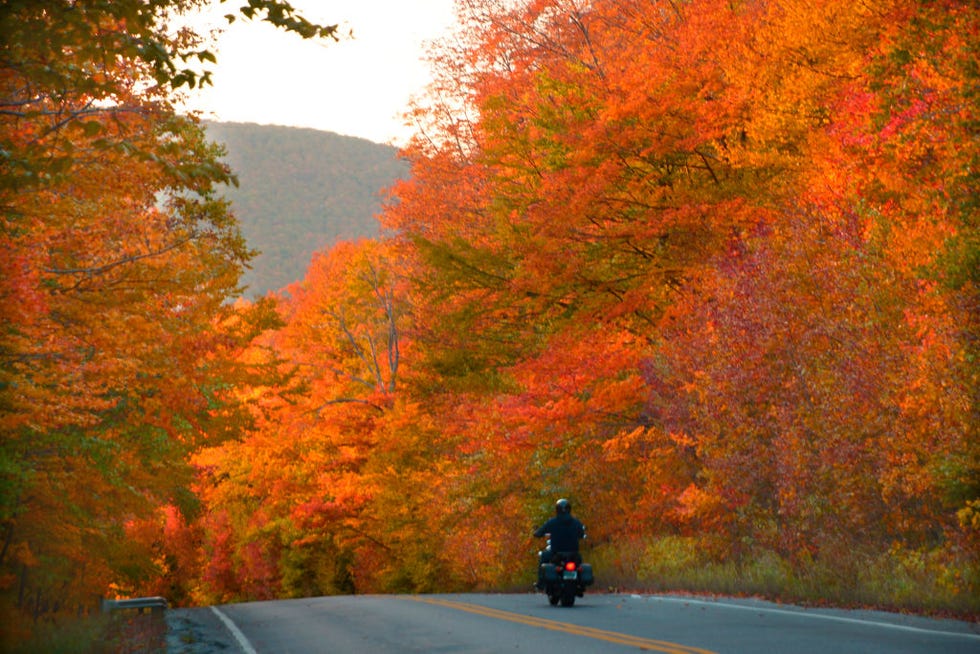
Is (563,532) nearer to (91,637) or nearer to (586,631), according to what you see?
(586,631)

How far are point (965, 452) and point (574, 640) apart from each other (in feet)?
18.6

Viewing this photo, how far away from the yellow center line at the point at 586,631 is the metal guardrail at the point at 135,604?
31.6ft

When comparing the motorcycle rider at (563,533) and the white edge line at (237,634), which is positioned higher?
the motorcycle rider at (563,533)

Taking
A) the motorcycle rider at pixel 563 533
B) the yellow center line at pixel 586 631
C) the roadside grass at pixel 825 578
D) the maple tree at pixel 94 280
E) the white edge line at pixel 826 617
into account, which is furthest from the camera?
the motorcycle rider at pixel 563 533

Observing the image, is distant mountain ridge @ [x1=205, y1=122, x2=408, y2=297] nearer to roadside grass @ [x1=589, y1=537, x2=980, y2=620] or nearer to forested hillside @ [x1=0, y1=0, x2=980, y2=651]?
forested hillside @ [x1=0, y1=0, x2=980, y2=651]

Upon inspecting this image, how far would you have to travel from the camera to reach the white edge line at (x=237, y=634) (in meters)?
15.9

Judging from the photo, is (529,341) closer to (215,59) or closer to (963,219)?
(963,219)

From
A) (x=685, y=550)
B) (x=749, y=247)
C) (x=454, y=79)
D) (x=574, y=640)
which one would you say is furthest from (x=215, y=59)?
(x=454, y=79)

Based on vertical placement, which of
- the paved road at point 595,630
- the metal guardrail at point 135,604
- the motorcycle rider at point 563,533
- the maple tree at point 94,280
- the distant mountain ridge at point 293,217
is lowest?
the metal guardrail at point 135,604

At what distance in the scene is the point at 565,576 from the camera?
1877 centimetres

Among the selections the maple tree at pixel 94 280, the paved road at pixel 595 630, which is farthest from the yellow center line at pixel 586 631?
the maple tree at pixel 94 280

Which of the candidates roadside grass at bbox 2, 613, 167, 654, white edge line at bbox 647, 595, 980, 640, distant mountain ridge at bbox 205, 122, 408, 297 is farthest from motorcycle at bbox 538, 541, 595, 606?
distant mountain ridge at bbox 205, 122, 408, 297

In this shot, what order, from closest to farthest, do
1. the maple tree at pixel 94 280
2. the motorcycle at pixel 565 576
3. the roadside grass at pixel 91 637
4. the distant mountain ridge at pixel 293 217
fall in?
the maple tree at pixel 94 280
the roadside grass at pixel 91 637
the motorcycle at pixel 565 576
the distant mountain ridge at pixel 293 217

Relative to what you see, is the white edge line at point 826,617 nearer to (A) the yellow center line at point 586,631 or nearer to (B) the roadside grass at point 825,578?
(B) the roadside grass at point 825,578
